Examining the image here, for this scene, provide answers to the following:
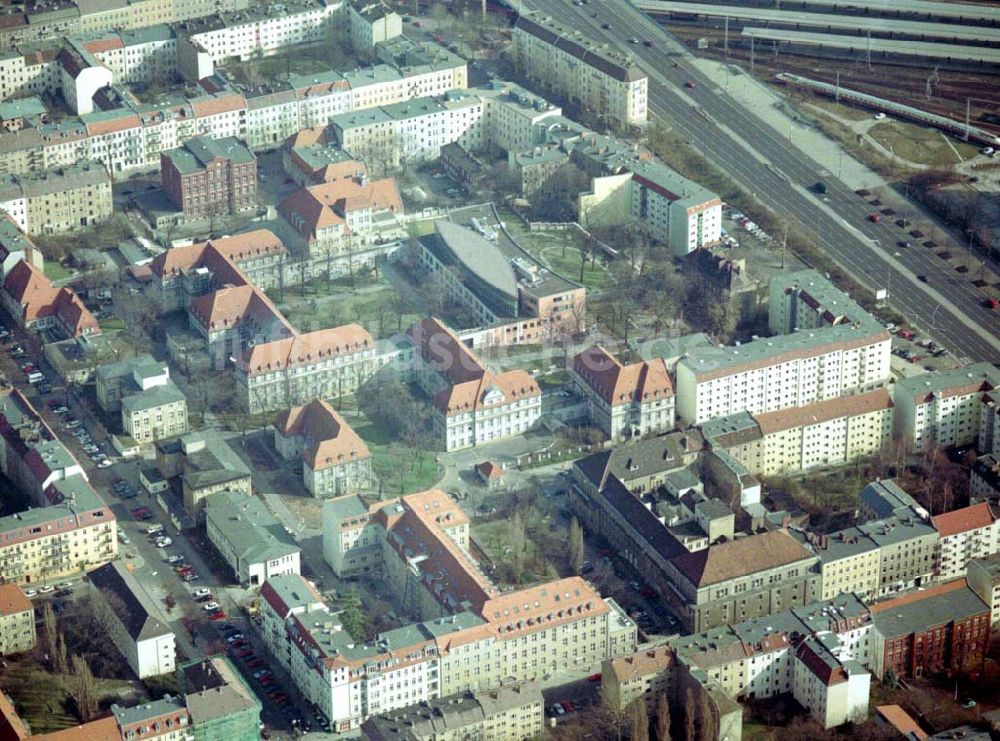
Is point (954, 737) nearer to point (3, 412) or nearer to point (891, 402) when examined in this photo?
point (891, 402)

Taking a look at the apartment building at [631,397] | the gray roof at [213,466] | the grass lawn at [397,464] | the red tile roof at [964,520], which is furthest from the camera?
the apartment building at [631,397]

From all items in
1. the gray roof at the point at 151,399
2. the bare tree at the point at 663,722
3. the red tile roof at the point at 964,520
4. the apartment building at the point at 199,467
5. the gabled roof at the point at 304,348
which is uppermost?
the gabled roof at the point at 304,348

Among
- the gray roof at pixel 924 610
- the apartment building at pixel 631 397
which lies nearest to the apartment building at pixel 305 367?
the apartment building at pixel 631 397

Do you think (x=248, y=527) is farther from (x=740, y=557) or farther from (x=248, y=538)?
(x=740, y=557)

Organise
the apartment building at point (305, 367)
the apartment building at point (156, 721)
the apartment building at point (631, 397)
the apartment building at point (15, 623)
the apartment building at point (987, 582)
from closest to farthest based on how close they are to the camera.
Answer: the apartment building at point (156, 721) < the apartment building at point (15, 623) < the apartment building at point (987, 582) < the apartment building at point (631, 397) < the apartment building at point (305, 367)

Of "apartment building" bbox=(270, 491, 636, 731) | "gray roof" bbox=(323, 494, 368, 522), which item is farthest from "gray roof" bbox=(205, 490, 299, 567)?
"apartment building" bbox=(270, 491, 636, 731)

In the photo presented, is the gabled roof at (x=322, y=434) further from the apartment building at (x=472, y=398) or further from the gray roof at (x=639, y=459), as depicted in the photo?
the gray roof at (x=639, y=459)

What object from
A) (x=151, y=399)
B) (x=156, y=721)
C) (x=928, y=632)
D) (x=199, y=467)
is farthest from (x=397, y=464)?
(x=928, y=632)

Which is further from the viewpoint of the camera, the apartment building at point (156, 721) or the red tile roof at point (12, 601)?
the red tile roof at point (12, 601)
